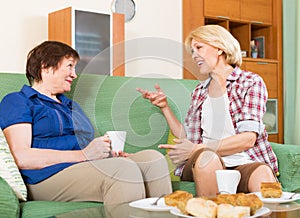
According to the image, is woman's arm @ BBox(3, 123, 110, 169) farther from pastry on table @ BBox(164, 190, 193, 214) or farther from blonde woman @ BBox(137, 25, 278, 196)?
pastry on table @ BBox(164, 190, 193, 214)

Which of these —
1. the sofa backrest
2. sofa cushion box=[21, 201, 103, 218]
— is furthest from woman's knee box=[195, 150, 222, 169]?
sofa cushion box=[21, 201, 103, 218]

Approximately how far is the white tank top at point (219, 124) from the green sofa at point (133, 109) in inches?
5.3

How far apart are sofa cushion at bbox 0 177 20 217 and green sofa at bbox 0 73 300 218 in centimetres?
65

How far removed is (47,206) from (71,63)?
75 cm

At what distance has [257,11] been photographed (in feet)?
18.7

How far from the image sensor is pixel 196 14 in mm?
5199

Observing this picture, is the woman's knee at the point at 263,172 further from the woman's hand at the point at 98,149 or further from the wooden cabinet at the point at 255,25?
the wooden cabinet at the point at 255,25

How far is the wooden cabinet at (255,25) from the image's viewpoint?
5.22m

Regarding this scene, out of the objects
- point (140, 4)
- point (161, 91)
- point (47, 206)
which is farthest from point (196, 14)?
point (47, 206)

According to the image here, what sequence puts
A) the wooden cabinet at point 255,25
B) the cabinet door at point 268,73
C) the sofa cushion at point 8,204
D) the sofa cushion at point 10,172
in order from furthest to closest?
the cabinet door at point 268,73 → the wooden cabinet at point 255,25 → the sofa cushion at point 10,172 → the sofa cushion at point 8,204

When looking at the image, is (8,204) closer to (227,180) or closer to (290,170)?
(227,180)

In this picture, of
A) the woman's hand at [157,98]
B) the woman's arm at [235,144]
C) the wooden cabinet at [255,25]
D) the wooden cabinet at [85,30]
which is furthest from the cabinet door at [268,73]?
the woman's arm at [235,144]

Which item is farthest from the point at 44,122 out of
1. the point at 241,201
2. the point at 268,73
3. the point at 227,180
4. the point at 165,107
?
the point at 268,73

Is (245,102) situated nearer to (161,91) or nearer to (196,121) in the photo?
(196,121)
